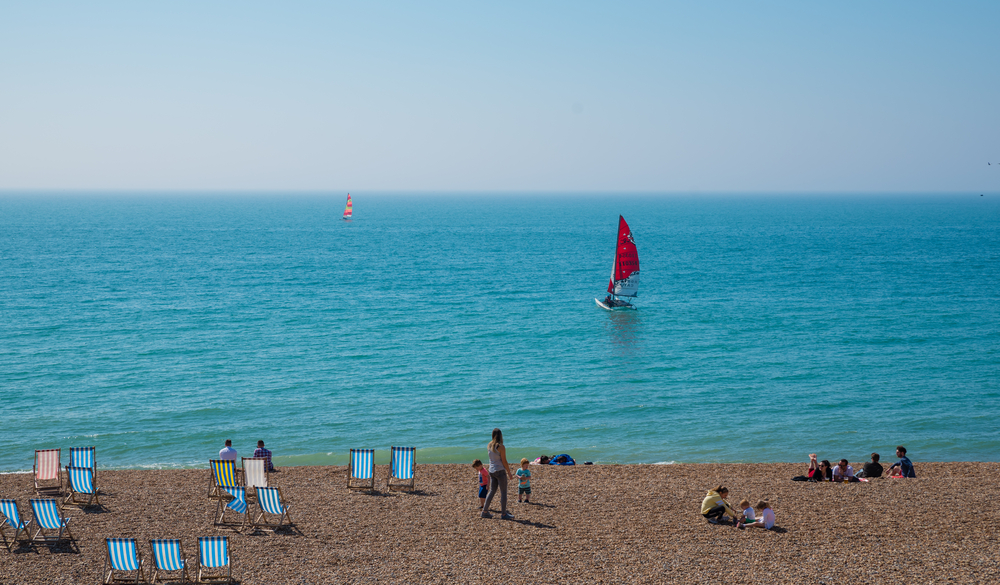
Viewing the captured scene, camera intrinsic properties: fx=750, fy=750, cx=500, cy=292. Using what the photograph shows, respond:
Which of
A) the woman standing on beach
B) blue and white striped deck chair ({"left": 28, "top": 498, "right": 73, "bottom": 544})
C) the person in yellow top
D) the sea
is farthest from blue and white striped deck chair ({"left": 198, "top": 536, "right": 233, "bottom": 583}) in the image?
the sea

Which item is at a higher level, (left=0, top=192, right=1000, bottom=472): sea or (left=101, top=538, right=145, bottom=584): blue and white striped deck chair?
(left=101, top=538, right=145, bottom=584): blue and white striped deck chair

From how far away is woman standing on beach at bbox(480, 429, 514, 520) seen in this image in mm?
11883

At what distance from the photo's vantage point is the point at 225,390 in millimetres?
29562

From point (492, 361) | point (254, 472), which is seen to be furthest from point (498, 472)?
point (492, 361)

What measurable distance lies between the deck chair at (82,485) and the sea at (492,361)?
25.9 feet

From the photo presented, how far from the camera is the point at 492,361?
3522 centimetres

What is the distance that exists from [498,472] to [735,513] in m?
4.13

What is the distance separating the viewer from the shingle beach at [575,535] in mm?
10219

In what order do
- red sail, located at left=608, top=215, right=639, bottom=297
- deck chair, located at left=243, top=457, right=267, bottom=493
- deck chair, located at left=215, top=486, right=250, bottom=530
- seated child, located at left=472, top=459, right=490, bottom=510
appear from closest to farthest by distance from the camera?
deck chair, located at left=215, top=486, right=250, bottom=530 → seated child, located at left=472, top=459, right=490, bottom=510 → deck chair, located at left=243, top=457, right=267, bottom=493 → red sail, located at left=608, top=215, right=639, bottom=297

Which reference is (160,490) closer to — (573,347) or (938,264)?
(573,347)

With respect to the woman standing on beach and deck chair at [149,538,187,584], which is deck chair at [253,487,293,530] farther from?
the woman standing on beach

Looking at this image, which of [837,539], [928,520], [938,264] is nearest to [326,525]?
[837,539]

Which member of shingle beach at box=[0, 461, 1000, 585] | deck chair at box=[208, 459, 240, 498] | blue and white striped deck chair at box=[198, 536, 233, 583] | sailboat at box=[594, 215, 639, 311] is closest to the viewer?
blue and white striped deck chair at box=[198, 536, 233, 583]

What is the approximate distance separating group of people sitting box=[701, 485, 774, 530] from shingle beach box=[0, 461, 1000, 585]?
0.20 meters
